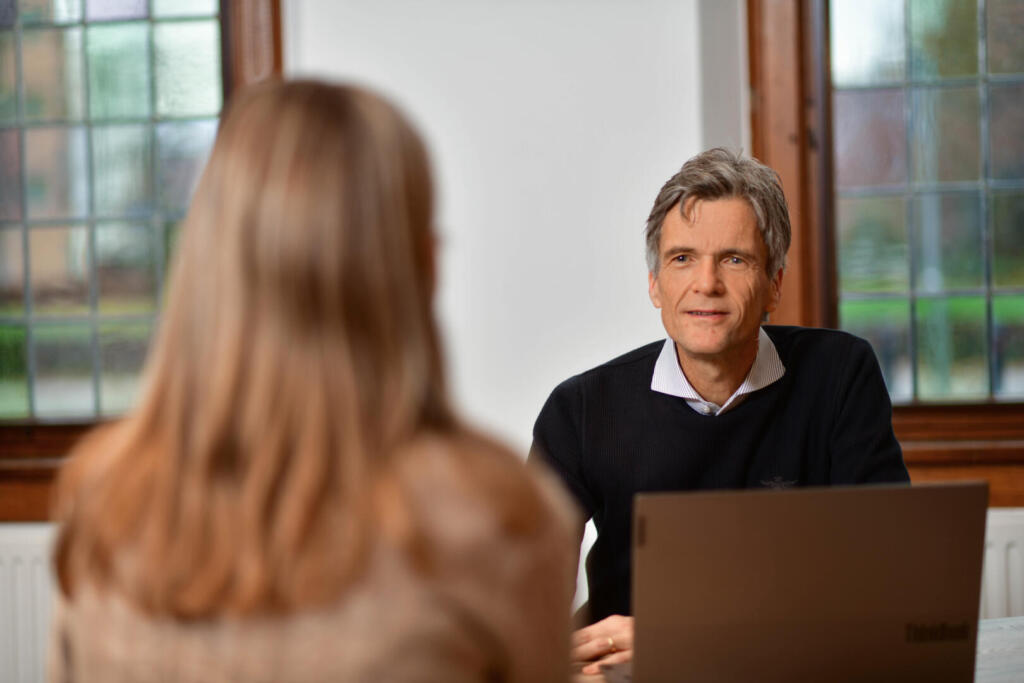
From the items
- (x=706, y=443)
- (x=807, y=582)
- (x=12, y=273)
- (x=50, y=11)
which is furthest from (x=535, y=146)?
(x=807, y=582)

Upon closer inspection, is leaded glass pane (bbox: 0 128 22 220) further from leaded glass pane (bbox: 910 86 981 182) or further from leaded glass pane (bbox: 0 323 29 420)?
leaded glass pane (bbox: 910 86 981 182)

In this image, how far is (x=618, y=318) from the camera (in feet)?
9.43

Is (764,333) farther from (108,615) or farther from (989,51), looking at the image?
(989,51)

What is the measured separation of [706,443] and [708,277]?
0.90 feet

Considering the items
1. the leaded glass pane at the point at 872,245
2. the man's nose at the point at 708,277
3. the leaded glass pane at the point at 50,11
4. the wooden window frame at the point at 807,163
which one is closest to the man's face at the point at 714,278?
the man's nose at the point at 708,277

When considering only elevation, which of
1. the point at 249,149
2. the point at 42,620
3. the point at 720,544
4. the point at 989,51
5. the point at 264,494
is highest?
the point at 989,51

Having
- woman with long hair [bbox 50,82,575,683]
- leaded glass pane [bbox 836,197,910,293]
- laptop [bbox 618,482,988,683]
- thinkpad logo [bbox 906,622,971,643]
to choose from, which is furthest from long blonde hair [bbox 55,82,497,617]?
leaded glass pane [bbox 836,197,910,293]

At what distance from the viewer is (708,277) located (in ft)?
5.64

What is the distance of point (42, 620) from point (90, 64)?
159 centimetres

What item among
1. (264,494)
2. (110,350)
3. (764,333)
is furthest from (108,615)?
(110,350)

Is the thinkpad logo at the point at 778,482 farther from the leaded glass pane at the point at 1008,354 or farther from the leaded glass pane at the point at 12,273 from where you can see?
the leaded glass pane at the point at 12,273

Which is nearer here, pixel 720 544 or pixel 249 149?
pixel 249 149

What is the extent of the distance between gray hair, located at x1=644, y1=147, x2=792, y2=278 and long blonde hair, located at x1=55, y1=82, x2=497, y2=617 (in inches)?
41.7

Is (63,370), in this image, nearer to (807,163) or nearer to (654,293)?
(654,293)
